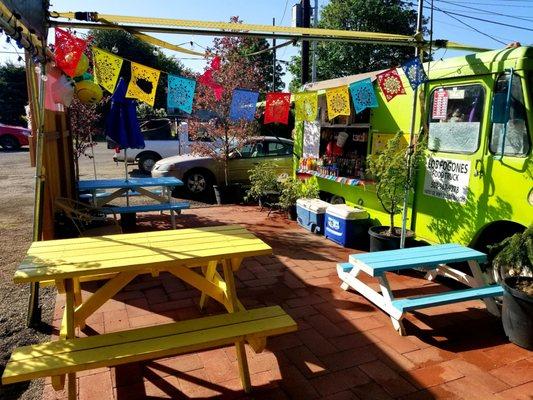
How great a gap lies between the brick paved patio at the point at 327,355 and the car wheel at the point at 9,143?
20346mm

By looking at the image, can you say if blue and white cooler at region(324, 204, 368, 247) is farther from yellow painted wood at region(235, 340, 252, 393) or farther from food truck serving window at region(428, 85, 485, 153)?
yellow painted wood at region(235, 340, 252, 393)

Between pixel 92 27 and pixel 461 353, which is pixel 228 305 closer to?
pixel 461 353

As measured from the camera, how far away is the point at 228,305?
3.21 metres

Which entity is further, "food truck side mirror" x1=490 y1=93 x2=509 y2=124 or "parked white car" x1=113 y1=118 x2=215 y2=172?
"parked white car" x1=113 y1=118 x2=215 y2=172

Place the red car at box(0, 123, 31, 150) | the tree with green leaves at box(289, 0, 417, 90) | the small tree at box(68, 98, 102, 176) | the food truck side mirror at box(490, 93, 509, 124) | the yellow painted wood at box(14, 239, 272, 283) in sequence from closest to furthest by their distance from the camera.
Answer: the yellow painted wood at box(14, 239, 272, 283) → the food truck side mirror at box(490, 93, 509, 124) → the small tree at box(68, 98, 102, 176) → the red car at box(0, 123, 31, 150) → the tree with green leaves at box(289, 0, 417, 90)

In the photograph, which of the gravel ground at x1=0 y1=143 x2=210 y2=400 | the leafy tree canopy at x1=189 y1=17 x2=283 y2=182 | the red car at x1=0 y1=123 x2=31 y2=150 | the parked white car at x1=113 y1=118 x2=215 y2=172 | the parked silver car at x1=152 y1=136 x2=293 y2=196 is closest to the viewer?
the gravel ground at x1=0 y1=143 x2=210 y2=400

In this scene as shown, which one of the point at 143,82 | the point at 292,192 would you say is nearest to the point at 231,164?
the point at 292,192

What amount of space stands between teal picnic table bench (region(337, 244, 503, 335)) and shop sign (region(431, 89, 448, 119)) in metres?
1.47

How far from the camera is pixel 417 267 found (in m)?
3.76

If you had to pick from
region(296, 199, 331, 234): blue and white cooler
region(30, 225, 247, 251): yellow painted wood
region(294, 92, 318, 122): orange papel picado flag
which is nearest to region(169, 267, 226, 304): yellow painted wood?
region(30, 225, 247, 251): yellow painted wood

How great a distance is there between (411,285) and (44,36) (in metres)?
4.50

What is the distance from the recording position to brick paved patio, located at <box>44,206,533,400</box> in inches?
108

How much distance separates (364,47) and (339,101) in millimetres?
18170

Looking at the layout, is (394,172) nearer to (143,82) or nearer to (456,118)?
(456,118)
